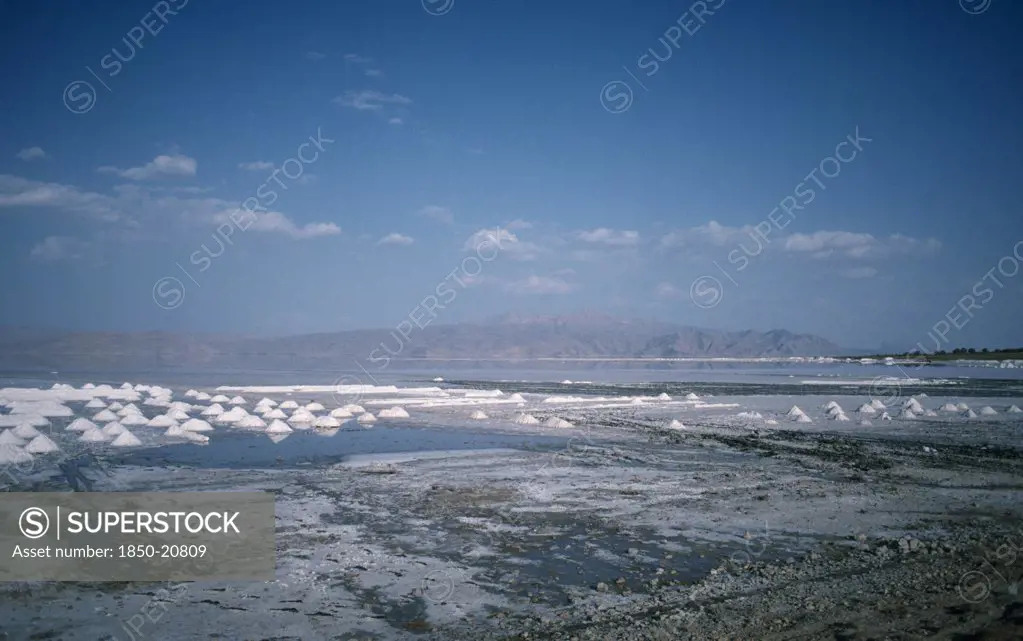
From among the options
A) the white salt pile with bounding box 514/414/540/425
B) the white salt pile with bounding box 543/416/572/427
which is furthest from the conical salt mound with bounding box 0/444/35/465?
the white salt pile with bounding box 543/416/572/427

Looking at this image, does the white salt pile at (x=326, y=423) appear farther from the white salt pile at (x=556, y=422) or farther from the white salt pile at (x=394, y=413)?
the white salt pile at (x=556, y=422)

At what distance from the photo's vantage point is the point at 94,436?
19016 mm

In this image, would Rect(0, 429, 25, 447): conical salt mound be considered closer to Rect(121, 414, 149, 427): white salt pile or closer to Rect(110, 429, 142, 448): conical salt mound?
Rect(110, 429, 142, 448): conical salt mound

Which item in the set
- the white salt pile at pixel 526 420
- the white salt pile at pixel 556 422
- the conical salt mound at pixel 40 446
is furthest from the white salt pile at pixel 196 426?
the white salt pile at pixel 556 422

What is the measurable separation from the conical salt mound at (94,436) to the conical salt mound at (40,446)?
1.55 metres

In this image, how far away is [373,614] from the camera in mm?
6703

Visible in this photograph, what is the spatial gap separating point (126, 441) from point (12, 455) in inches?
143

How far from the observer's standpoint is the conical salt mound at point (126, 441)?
18047 millimetres

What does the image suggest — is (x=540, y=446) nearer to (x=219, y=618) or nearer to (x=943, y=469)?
(x=943, y=469)

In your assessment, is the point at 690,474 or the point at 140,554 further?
the point at 690,474

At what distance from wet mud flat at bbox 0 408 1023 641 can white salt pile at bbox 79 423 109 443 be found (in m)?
4.38

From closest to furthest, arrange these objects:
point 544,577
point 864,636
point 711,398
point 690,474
→ point 864,636 → point 544,577 → point 690,474 → point 711,398

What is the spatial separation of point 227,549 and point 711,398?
33.6m

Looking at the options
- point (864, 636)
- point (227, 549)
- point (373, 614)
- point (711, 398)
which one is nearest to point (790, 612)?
point (864, 636)
